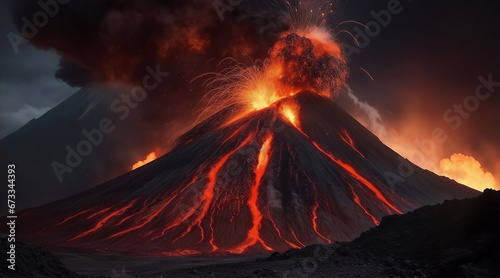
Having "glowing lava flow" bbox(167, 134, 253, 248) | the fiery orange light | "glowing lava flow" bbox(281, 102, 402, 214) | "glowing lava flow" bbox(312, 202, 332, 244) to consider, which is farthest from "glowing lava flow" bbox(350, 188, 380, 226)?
the fiery orange light

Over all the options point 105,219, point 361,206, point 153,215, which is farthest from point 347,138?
point 105,219

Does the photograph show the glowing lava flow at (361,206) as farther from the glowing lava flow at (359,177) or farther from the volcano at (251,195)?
the glowing lava flow at (359,177)

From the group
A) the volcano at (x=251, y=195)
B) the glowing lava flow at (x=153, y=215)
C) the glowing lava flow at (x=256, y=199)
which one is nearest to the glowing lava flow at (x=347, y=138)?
the volcano at (x=251, y=195)

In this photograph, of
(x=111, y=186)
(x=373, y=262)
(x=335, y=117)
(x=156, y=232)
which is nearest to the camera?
(x=373, y=262)

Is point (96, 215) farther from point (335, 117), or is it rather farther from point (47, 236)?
point (335, 117)

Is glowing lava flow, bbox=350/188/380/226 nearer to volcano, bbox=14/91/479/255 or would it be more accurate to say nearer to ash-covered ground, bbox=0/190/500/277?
volcano, bbox=14/91/479/255

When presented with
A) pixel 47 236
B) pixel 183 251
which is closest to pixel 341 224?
pixel 183 251
